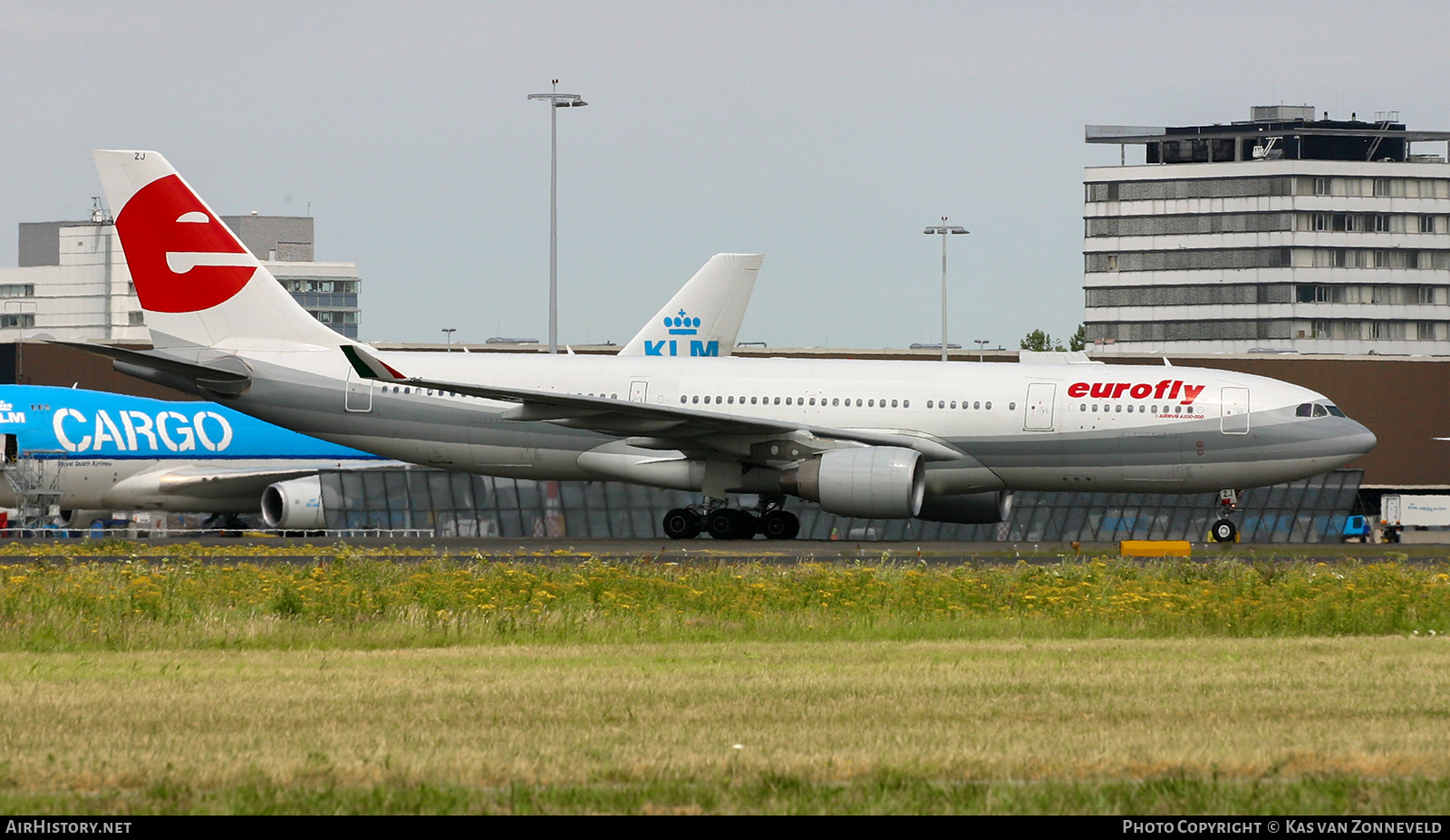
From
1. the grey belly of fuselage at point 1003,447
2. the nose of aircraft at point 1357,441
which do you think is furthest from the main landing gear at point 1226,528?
the nose of aircraft at point 1357,441

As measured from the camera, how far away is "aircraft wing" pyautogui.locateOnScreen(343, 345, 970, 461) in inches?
1190

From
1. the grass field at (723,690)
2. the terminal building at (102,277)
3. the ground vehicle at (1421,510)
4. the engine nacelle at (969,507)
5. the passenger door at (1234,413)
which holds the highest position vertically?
the terminal building at (102,277)

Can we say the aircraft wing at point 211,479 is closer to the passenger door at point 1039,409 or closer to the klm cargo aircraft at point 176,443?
the klm cargo aircraft at point 176,443

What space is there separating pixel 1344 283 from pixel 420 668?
5101 inches

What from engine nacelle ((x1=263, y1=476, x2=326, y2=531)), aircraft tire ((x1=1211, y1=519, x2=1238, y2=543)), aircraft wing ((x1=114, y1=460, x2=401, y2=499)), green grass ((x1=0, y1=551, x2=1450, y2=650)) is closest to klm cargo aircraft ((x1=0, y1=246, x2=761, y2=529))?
aircraft wing ((x1=114, y1=460, x2=401, y2=499))

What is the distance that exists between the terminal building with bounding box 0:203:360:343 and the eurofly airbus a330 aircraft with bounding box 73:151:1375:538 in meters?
140

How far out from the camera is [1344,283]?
132 m

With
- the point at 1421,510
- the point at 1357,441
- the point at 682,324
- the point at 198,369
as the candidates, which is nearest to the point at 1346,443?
the point at 1357,441

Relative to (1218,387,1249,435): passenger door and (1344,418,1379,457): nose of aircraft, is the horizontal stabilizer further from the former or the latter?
(1344,418,1379,457): nose of aircraft

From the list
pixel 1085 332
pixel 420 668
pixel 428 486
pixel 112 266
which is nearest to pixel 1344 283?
pixel 1085 332

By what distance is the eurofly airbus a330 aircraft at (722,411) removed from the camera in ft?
101

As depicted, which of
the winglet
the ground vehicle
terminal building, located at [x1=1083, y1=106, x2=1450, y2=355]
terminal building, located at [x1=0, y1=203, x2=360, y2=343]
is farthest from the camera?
terminal building, located at [x1=0, y1=203, x2=360, y2=343]

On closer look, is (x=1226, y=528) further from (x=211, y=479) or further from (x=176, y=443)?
(x=176, y=443)

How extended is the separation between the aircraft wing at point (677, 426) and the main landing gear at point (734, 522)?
1921 millimetres
